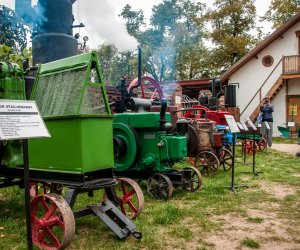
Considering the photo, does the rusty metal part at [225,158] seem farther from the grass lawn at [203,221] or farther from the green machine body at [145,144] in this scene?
the green machine body at [145,144]

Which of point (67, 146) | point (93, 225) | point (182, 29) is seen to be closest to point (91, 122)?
point (67, 146)

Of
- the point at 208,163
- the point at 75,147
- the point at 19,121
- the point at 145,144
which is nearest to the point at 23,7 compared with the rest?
the point at 145,144

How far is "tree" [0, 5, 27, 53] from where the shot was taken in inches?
349

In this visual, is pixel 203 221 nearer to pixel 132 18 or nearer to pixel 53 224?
pixel 53 224

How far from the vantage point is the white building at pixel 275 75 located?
20609 millimetres

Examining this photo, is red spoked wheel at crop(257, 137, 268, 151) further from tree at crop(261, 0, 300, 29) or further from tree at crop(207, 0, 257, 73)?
tree at crop(261, 0, 300, 29)

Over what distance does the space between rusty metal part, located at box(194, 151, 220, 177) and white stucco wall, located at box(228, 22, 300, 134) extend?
1463cm

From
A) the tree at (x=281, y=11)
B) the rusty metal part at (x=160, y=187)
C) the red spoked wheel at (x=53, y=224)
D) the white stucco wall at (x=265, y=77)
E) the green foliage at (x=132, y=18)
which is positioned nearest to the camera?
the red spoked wheel at (x=53, y=224)

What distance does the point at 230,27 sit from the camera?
30891 mm

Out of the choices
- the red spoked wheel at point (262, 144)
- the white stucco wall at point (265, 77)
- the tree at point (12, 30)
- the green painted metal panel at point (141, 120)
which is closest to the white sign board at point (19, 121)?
the green painted metal panel at point (141, 120)

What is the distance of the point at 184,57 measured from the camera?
98.6 feet

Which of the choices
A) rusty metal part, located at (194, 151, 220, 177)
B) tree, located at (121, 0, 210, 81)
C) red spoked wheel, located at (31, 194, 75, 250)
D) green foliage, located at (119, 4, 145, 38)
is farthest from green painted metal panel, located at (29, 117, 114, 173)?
tree, located at (121, 0, 210, 81)

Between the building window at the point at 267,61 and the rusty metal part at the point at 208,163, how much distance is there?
1579 centimetres

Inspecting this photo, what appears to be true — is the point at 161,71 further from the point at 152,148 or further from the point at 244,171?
the point at 152,148
